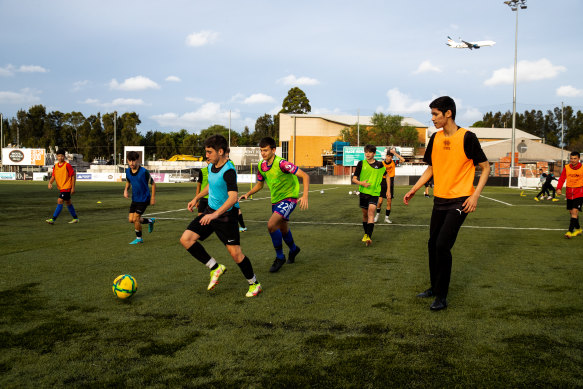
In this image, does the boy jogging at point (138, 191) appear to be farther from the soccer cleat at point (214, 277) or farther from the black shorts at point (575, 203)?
the black shorts at point (575, 203)

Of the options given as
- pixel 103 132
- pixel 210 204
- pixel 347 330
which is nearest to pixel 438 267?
pixel 347 330

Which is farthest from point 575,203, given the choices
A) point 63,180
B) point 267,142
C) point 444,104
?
point 63,180

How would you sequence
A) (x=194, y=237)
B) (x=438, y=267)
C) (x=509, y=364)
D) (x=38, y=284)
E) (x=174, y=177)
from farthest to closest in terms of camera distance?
(x=174, y=177)
(x=38, y=284)
(x=194, y=237)
(x=438, y=267)
(x=509, y=364)

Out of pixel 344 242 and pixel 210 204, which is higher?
pixel 210 204

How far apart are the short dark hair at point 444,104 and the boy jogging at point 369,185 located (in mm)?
4020

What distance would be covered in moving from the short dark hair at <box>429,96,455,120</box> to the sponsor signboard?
63754mm

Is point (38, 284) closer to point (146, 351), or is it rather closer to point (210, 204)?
point (210, 204)

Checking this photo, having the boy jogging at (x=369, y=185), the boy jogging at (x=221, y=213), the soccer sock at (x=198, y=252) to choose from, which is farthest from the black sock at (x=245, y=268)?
the boy jogging at (x=369, y=185)

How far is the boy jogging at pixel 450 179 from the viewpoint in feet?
14.7

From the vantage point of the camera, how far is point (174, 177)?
48688 millimetres

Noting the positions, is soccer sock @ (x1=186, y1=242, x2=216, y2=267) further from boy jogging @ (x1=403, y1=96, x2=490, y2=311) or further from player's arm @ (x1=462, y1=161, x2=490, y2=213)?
player's arm @ (x1=462, y1=161, x2=490, y2=213)

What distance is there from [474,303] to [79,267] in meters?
5.53

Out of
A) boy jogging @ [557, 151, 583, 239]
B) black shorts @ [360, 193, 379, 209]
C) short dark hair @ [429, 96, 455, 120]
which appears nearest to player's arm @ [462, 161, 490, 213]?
short dark hair @ [429, 96, 455, 120]

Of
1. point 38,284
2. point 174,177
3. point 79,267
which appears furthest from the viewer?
point 174,177
